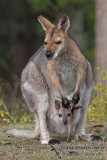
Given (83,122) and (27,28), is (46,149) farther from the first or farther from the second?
(27,28)

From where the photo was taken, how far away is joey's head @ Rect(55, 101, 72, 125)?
6.18 metres

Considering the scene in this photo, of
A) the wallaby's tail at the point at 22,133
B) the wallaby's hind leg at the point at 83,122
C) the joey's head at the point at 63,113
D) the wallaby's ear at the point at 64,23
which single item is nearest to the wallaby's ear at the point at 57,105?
the joey's head at the point at 63,113

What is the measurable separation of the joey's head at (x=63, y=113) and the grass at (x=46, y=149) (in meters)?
0.28

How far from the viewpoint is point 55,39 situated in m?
6.03

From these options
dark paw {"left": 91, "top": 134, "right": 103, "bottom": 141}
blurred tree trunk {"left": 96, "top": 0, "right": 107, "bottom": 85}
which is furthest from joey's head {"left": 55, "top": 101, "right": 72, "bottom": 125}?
blurred tree trunk {"left": 96, "top": 0, "right": 107, "bottom": 85}

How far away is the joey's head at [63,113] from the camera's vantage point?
618cm

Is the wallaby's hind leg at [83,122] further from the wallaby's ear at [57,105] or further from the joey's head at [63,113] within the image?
the wallaby's ear at [57,105]

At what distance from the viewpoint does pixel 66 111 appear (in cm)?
620

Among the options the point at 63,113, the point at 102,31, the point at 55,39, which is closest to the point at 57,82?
the point at 63,113

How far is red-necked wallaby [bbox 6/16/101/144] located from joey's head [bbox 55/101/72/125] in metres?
0.06

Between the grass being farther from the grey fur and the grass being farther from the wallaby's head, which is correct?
the wallaby's head

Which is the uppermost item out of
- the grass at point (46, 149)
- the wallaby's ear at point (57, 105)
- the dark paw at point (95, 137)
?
the wallaby's ear at point (57, 105)

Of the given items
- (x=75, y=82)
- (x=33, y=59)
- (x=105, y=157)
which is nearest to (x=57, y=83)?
(x=75, y=82)

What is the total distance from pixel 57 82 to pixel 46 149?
36.2 inches
